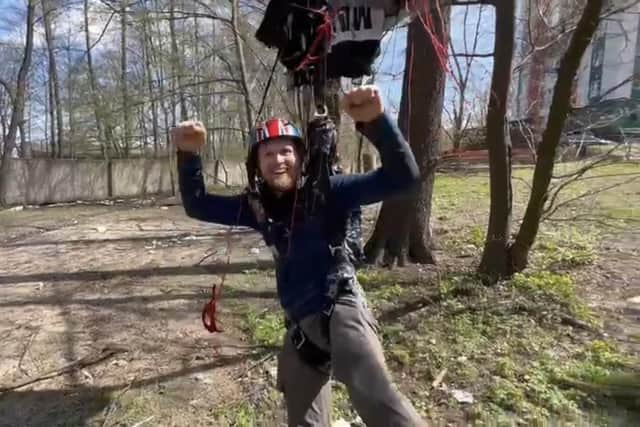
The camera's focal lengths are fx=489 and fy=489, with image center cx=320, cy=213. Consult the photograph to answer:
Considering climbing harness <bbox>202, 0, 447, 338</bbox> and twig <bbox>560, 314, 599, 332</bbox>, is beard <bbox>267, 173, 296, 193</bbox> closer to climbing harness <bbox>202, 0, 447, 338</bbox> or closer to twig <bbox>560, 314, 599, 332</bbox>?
climbing harness <bbox>202, 0, 447, 338</bbox>

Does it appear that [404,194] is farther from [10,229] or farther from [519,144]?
[10,229]

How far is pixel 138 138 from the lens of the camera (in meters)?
19.3

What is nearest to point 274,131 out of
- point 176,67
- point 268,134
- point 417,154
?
point 268,134

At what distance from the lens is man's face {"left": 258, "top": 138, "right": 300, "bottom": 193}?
1827 mm

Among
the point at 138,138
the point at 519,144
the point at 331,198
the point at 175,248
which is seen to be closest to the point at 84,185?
the point at 138,138

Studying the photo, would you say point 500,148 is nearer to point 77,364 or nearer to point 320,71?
point 320,71

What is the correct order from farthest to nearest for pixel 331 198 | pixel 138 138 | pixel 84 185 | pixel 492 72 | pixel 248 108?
pixel 138 138
pixel 84 185
pixel 248 108
pixel 492 72
pixel 331 198

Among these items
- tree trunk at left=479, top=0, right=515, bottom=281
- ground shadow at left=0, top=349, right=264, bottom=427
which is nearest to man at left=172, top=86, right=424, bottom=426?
ground shadow at left=0, top=349, right=264, bottom=427

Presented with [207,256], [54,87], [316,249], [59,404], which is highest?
[54,87]

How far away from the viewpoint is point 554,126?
12.1 ft

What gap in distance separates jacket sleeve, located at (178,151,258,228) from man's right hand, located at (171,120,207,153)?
0.03 metres

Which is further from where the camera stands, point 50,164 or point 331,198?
point 50,164

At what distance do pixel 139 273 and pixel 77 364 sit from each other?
2.26 meters

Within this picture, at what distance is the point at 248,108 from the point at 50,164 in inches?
314
